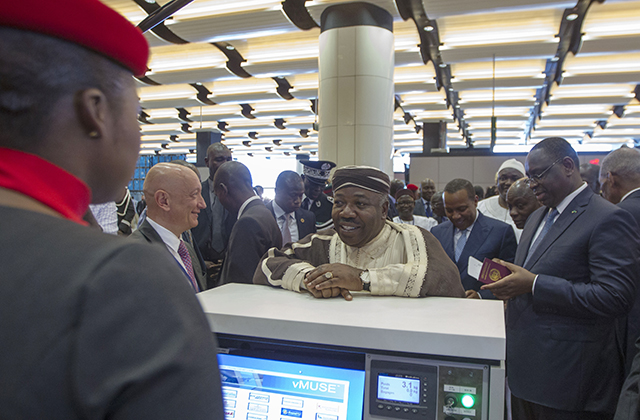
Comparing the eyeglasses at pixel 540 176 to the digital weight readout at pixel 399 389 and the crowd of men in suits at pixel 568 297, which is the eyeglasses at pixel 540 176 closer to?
the crowd of men in suits at pixel 568 297

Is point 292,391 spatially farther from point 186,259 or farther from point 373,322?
point 186,259

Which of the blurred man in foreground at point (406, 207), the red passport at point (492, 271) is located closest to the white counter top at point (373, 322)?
the red passport at point (492, 271)

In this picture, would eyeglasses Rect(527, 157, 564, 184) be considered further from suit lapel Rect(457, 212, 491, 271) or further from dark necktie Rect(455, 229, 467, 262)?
dark necktie Rect(455, 229, 467, 262)

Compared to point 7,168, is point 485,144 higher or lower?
higher

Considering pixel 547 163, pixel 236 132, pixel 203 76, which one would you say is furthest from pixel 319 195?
pixel 236 132

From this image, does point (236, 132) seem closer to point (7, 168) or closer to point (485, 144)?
point (485, 144)

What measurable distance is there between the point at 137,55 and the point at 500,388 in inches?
39.3

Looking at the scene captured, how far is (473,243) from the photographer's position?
10.7 ft

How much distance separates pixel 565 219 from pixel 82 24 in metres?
2.37

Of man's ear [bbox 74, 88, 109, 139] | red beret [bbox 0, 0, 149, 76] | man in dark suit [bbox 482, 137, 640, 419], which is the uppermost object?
red beret [bbox 0, 0, 149, 76]

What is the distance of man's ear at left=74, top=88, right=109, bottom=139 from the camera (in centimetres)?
49

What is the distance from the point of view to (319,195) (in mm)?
4500

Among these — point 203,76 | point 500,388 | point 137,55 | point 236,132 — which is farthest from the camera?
point 236,132

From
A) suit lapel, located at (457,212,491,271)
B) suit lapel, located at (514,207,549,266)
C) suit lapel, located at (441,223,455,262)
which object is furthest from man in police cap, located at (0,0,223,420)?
suit lapel, located at (441,223,455,262)
